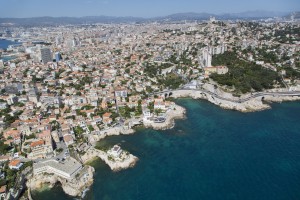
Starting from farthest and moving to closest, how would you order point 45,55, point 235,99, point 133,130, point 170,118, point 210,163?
1. point 45,55
2. point 235,99
3. point 170,118
4. point 133,130
5. point 210,163

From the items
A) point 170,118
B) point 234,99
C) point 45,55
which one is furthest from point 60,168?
point 45,55

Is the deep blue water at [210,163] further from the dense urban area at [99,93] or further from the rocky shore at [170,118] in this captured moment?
the dense urban area at [99,93]

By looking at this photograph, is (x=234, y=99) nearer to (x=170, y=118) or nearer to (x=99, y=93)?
(x=170, y=118)

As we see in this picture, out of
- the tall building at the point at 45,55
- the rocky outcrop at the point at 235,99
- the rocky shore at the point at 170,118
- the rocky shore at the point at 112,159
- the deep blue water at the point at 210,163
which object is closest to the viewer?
the deep blue water at the point at 210,163

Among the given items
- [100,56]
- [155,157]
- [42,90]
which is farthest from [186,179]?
[100,56]

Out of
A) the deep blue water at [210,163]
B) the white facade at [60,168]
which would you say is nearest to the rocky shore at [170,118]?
the deep blue water at [210,163]

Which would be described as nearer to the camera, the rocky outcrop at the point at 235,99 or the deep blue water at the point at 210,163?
the deep blue water at the point at 210,163

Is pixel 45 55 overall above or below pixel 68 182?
above
